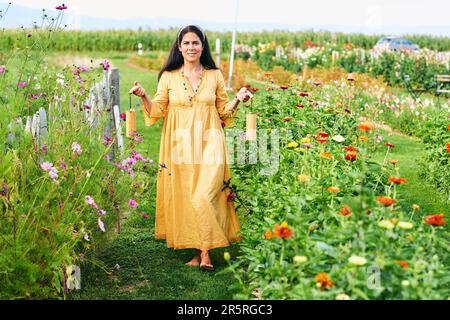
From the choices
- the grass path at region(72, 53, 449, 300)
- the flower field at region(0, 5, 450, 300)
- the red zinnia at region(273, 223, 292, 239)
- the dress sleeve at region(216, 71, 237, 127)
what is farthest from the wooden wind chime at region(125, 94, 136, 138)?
the red zinnia at region(273, 223, 292, 239)

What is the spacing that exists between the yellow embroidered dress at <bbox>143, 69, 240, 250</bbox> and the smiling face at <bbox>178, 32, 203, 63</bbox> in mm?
156

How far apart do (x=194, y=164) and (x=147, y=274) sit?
30.5 inches

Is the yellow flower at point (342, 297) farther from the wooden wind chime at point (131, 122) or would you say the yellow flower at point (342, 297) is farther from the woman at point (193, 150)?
the wooden wind chime at point (131, 122)

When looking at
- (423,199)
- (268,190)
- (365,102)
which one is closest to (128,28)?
(365,102)

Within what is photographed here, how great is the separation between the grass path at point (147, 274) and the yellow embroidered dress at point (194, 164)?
0.19 metres

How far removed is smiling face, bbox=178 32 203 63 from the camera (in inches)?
186

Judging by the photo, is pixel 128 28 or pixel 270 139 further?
pixel 128 28

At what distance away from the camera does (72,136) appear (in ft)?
14.0

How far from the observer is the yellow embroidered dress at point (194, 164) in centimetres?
468

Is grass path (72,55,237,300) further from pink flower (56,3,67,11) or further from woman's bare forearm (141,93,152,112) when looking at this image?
pink flower (56,3,67,11)

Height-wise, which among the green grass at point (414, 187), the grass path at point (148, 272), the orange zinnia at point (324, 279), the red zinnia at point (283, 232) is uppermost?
the red zinnia at point (283, 232)

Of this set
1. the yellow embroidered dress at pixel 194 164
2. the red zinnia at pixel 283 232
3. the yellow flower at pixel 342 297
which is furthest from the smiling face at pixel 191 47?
the yellow flower at pixel 342 297
